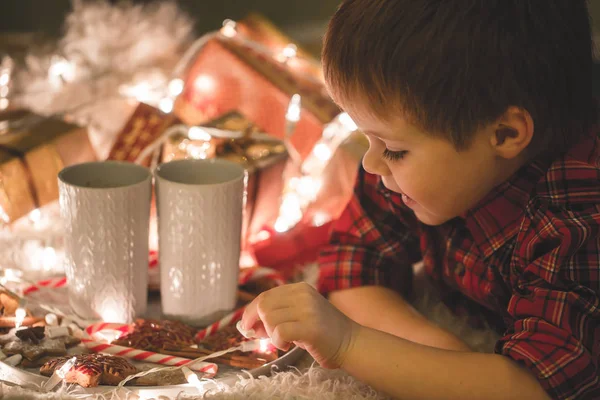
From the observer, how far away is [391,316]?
3.24ft

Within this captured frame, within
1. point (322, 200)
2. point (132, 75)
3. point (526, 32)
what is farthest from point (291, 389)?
point (132, 75)

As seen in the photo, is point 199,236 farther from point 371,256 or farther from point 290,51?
point 290,51

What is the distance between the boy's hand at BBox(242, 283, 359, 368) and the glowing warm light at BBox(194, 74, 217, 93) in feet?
2.69

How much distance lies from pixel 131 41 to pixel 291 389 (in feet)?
3.86

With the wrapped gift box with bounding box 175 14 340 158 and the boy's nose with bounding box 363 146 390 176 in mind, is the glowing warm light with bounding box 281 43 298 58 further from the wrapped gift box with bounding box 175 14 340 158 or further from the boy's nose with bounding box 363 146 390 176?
the boy's nose with bounding box 363 146 390 176

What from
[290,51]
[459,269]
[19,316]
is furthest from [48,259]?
[290,51]

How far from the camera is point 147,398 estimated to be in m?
0.82

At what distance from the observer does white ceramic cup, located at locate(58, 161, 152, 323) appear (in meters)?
0.92

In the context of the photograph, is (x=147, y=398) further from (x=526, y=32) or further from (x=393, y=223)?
(x=526, y=32)

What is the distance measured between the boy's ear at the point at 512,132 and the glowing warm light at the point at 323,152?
1.98 feet

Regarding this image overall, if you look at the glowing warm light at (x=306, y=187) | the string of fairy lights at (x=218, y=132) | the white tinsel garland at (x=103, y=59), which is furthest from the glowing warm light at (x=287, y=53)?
the glowing warm light at (x=306, y=187)

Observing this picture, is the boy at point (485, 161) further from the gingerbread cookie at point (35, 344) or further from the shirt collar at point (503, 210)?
the gingerbread cookie at point (35, 344)

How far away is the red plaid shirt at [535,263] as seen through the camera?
2.54 ft

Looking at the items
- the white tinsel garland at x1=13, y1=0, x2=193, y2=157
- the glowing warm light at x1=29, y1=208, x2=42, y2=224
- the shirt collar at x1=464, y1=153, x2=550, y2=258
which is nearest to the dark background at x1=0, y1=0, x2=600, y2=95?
the white tinsel garland at x1=13, y1=0, x2=193, y2=157
